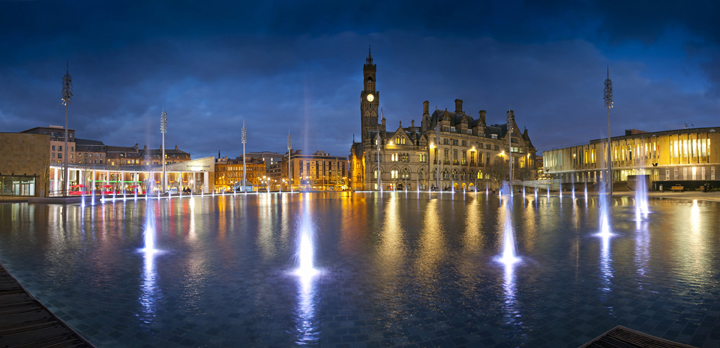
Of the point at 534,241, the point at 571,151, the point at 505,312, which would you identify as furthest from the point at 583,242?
the point at 571,151

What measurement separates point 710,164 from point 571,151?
81.6 feet

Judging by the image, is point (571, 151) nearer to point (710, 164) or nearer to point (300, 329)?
point (710, 164)

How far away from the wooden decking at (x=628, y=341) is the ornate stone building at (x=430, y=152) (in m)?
72.0

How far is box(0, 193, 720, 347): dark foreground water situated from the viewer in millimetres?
5035

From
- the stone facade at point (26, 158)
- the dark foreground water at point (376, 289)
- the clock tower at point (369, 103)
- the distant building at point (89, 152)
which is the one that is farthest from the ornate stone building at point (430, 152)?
the distant building at point (89, 152)

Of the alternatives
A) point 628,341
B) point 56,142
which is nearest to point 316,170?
point 56,142

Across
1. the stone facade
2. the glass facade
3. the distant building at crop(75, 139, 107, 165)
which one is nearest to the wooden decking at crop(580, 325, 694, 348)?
the stone facade

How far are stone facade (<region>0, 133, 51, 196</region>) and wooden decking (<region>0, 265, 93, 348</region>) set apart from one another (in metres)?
50.9

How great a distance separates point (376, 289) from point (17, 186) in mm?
56106

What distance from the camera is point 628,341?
4.49 m

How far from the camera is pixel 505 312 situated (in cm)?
572

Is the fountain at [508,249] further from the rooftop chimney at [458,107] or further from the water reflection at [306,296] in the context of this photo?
the rooftop chimney at [458,107]

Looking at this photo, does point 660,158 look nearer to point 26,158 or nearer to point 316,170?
point 26,158

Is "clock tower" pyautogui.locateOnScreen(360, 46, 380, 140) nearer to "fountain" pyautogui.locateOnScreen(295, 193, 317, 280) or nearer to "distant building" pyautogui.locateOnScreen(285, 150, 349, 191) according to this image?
"distant building" pyautogui.locateOnScreen(285, 150, 349, 191)
